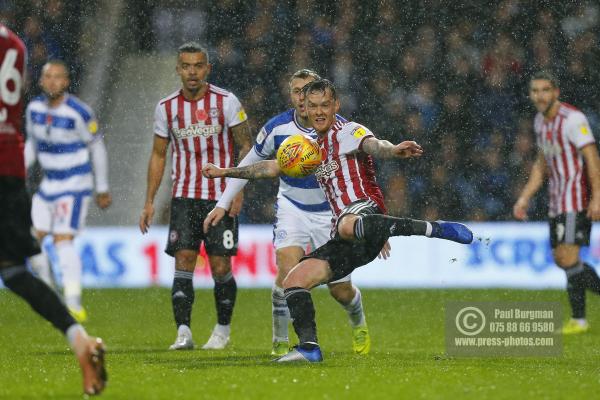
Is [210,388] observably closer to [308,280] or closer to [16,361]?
→ [308,280]

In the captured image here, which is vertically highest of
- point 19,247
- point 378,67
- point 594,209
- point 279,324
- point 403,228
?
point 378,67

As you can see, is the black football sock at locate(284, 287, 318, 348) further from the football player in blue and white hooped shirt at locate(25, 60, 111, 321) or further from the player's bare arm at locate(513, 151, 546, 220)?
the football player in blue and white hooped shirt at locate(25, 60, 111, 321)

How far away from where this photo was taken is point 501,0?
17156mm

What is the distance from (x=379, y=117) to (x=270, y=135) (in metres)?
7.65

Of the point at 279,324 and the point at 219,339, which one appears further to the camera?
the point at 219,339

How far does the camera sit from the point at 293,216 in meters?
8.16

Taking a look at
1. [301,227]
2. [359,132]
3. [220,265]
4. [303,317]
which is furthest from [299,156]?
[220,265]

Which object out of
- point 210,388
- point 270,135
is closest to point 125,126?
point 270,135

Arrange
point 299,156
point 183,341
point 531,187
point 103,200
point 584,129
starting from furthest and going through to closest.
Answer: point 103,200
point 531,187
point 584,129
point 183,341
point 299,156

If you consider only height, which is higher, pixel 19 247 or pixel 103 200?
pixel 103 200

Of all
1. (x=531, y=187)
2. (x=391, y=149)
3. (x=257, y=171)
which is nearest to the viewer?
(x=391, y=149)

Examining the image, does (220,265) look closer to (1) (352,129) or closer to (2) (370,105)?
(1) (352,129)

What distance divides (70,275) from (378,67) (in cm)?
673

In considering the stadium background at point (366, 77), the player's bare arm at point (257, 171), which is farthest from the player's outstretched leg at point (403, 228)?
the stadium background at point (366, 77)
